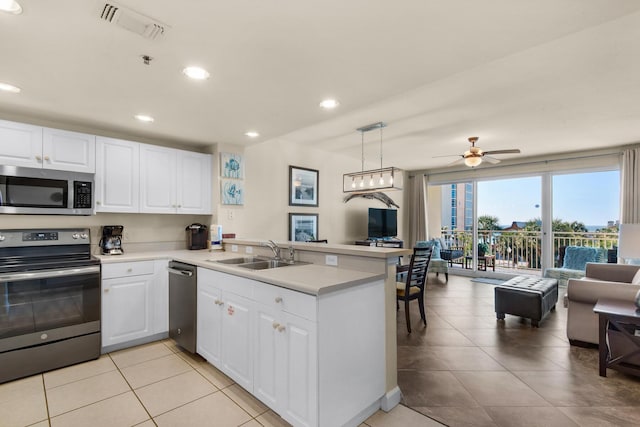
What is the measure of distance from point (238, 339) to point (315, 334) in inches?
33.5

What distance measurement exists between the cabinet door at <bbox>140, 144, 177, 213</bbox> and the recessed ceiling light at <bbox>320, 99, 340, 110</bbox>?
200cm

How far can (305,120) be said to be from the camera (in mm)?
3109

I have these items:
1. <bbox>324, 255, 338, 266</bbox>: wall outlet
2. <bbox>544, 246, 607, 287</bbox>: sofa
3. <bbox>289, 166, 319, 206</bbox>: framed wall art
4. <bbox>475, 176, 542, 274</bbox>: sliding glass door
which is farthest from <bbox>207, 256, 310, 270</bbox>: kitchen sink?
<bbox>475, 176, 542, 274</bbox>: sliding glass door

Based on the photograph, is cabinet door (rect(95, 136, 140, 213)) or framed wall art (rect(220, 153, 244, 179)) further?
framed wall art (rect(220, 153, 244, 179))

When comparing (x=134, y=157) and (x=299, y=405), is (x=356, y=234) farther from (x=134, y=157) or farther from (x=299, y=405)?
(x=299, y=405)

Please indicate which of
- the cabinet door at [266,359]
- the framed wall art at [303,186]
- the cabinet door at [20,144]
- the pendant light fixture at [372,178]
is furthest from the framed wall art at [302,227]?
the cabinet door at [20,144]

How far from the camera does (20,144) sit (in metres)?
2.70

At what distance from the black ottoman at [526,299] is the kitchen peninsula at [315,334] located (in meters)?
2.48

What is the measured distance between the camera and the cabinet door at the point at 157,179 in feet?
11.1

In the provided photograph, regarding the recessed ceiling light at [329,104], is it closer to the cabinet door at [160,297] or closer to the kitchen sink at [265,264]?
the kitchen sink at [265,264]

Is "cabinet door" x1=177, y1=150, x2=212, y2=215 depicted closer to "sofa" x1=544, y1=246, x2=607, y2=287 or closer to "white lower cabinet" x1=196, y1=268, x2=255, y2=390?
Answer: "white lower cabinet" x1=196, y1=268, x2=255, y2=390

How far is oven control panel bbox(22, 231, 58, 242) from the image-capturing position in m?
2.80

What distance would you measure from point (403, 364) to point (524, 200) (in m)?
5.49

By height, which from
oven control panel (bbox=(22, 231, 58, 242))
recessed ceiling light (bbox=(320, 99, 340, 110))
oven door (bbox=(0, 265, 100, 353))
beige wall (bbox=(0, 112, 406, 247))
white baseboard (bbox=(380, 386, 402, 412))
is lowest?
white baseboard (bbox=(380, 386, 402, 412))
